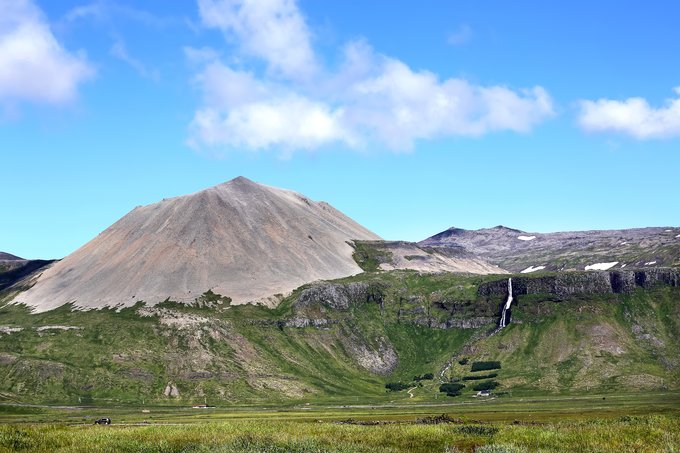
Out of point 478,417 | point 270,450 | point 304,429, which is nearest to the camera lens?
point 270,450

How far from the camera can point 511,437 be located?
114562 millimetres

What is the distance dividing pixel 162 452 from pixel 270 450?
58.3 ft

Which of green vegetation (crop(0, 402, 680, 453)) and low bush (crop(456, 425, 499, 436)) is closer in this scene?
green vegetation (crop(0, 402, 680, 453))

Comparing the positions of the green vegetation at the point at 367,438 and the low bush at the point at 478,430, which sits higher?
the green vegetation at the point at 367,438

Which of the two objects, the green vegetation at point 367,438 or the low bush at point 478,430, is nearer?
the green vegetation at point 367,438

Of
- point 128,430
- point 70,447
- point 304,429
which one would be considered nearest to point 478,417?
point 304,429

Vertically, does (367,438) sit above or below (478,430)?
above

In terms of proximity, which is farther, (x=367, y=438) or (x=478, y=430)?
(x=478, y=430)

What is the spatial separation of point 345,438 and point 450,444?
1725 centimetres

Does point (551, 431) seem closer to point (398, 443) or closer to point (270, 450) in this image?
point (398, 443)

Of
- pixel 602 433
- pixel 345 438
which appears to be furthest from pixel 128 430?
pixel 602 433

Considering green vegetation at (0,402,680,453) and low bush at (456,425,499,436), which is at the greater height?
green vegetation at (0,402,680,453)

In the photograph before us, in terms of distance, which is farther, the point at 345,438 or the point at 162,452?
the point at 345,438

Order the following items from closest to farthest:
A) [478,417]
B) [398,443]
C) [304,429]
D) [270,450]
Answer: [270,450] → [398,443] → [304,429] → [478,417]
